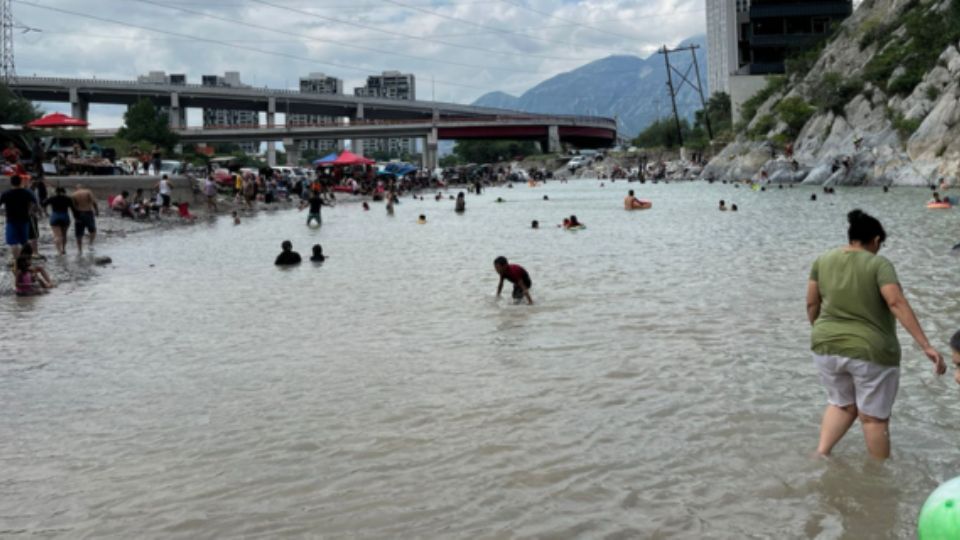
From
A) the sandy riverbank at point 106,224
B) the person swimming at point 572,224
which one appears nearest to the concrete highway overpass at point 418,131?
the sandy riverbank at point 106,224

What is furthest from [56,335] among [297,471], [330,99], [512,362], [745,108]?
[330,99]

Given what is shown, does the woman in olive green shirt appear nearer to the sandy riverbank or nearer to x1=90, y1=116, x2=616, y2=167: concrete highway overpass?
the sandy riverbank

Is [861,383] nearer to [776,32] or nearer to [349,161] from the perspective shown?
[349,161]

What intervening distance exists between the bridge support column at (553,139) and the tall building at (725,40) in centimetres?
2502

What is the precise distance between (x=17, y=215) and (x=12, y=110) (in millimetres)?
58670

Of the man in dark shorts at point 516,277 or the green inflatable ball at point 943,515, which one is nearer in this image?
the green inflatable ball at point 943,515

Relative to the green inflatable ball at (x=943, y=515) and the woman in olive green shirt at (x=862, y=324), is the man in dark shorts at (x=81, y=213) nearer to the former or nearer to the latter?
the woman in olive green shirt at (x=862, y=324)

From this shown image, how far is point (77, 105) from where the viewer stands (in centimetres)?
11162

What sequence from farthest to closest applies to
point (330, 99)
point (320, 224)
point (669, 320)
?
point (330, 99) < point (320, 224) < point (669, 320)

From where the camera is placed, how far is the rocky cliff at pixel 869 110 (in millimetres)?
52719

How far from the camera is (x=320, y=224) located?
3553 cm

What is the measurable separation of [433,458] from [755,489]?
7.31 feet

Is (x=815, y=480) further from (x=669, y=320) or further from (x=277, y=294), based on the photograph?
(x=277, y=294)

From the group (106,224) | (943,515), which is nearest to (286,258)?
(106,224)
